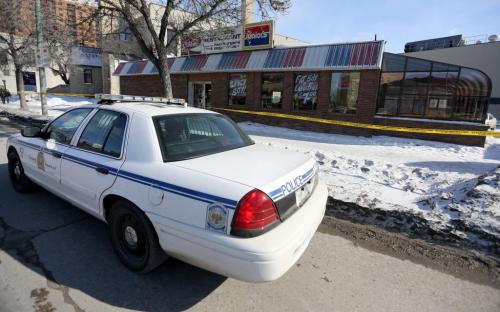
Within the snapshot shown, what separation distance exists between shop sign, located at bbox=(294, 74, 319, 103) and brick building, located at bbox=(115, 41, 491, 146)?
0.14 ft

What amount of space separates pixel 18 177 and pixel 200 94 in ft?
44.4

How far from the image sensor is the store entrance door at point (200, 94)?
1739 cm

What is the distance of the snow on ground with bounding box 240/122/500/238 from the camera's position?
4410 mm

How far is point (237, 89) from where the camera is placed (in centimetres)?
1587

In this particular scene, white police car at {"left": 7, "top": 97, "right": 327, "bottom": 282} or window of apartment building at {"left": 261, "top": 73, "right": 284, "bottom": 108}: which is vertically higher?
window of apartment building at {"left": 261, "top": 73, "right": 284, "bottom": 108}

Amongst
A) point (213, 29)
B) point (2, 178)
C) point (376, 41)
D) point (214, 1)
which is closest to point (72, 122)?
point (2, 178)

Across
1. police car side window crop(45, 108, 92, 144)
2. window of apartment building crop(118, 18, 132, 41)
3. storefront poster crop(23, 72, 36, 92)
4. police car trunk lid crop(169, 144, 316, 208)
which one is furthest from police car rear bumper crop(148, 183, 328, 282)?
storefront poster crop(23, 72, 36, 92)

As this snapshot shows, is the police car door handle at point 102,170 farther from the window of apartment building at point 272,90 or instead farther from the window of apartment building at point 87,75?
the window of apartment building at point 87,75

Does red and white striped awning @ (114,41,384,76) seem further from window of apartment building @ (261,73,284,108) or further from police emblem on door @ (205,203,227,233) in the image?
police emblem on door @ (205,203,227,233)

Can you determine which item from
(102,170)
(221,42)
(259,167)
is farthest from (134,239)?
(221,42)

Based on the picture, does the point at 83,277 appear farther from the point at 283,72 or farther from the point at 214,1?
the point at 283,72

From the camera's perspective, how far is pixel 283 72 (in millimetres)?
14133

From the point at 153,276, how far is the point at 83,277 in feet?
2.08

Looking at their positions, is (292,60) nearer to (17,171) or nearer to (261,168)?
(17,171)
